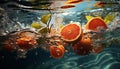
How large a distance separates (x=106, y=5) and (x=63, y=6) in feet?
6.01

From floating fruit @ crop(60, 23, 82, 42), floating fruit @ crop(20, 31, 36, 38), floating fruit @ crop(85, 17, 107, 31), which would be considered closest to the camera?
floating fruit @ crop(60, 23, 82, 42)

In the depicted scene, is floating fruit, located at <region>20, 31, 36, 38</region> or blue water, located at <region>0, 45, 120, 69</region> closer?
floating fruit, located at <region>20, 31, 36, 38</region>

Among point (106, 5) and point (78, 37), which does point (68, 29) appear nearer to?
point (78, 37)

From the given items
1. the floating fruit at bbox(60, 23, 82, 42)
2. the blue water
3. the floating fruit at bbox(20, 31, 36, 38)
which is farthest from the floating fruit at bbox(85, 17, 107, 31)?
the blue water

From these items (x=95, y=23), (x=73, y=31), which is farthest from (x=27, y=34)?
(x=95, y=23)

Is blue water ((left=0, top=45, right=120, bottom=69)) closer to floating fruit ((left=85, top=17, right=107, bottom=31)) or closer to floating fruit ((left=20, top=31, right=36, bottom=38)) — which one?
floating fruit ((left=20, top=31, right=36, bottom=38))

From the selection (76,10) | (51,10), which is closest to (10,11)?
(51,10)

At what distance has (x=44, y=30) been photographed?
21.5 ft

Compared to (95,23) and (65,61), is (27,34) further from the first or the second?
(65,61)

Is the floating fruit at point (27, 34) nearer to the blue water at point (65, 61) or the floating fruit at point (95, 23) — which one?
the floating fruit at point (95, 23)

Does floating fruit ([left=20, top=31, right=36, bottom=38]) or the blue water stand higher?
floating fruit ([left=20, top=31, right=36, bottom=38])

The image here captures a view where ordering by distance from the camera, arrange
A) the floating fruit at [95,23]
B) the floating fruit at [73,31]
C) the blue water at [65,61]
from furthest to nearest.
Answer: the blue water at [65,61] → the floating fruit at [95,23] → the floating fruit at [73,31]

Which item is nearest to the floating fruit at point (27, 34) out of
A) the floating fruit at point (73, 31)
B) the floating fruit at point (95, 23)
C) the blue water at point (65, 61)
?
the floating fruit at point (73, 31)

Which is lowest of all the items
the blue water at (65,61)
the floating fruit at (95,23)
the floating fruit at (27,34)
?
the blue water at (65,61)
